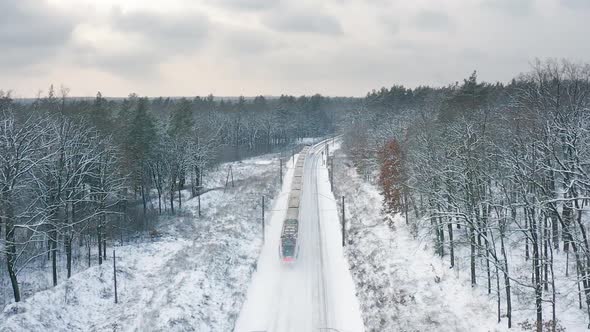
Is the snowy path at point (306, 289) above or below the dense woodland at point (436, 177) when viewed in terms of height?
below

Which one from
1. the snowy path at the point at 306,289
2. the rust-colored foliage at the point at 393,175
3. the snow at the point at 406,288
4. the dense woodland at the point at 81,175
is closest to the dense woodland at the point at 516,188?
the rust-colored foliage at the point at 393,175

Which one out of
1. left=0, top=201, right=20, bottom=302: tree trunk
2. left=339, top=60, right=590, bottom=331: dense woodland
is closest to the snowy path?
left=339, top=60, right=590, bottom=331: dense woodland

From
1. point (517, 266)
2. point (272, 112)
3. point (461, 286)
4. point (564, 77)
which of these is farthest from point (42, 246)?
point (272, 112)

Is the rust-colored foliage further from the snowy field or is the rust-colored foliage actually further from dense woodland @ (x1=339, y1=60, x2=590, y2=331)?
the snowy field

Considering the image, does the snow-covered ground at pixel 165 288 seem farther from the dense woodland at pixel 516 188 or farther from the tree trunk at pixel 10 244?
the dense woodland at pixel 516 188

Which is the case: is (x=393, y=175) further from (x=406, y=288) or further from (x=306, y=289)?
(x=306, y=289)

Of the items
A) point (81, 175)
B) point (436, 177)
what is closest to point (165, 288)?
point (81, 175)
